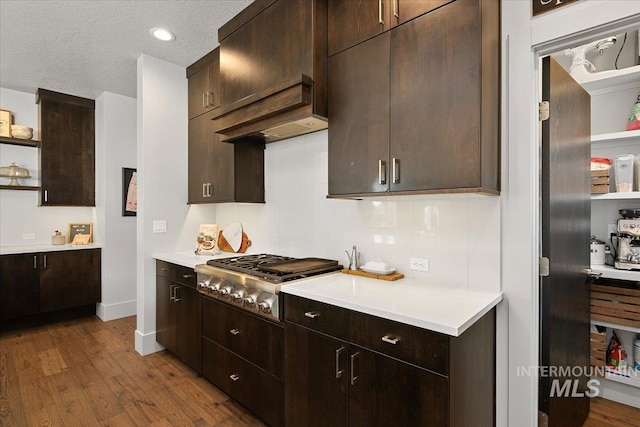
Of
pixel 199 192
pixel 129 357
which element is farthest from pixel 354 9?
pixel 129 357

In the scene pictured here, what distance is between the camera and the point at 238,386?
2.15 metres

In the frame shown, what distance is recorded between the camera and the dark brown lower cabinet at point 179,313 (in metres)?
2.58

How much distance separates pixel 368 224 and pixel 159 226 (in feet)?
6.93

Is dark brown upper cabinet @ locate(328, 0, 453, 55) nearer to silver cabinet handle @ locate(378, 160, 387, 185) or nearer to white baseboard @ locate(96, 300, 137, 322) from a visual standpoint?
silver cabinet handle @ locate(378, 160, 387, 185)

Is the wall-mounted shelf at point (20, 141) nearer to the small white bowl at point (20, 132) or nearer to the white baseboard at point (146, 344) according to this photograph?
the small white bowl at point (20, 132)

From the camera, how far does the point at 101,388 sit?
8.16 feet

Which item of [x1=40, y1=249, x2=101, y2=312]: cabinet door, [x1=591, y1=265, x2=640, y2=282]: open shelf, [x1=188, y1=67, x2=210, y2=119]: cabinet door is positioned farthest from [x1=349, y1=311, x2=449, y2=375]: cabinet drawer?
[x1=40, y1=249, x2=101, y2=312]: cabinet door

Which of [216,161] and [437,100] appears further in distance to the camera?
[216,161]

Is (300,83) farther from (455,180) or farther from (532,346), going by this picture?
(532,346)

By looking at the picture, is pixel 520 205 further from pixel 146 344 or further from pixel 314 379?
pixel 146 344

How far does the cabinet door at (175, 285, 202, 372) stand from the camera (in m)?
2.55

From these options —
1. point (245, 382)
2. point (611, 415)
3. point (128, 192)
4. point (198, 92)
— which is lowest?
point (611, 415)

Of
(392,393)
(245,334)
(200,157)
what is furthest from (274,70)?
(392,393)

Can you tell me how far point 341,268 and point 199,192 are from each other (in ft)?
5.62
